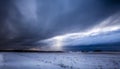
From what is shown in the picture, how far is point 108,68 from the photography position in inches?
770

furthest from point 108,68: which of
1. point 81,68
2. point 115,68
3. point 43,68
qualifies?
point 43,68

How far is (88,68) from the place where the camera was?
65.6 ft

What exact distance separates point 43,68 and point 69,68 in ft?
7.39

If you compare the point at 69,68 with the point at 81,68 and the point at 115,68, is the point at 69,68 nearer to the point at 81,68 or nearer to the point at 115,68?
the point at 81,68

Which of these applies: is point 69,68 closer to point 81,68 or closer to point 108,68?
point 81,68

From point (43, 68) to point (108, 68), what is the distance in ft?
18.3

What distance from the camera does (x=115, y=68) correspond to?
63.3ft

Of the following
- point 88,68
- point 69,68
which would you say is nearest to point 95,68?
point 88,68

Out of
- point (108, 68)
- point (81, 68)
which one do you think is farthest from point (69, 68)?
point (108, 68)

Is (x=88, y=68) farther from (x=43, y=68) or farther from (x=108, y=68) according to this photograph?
(x=43, y=68)

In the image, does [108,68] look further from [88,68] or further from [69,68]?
[69,68]

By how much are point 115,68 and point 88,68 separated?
2321mm

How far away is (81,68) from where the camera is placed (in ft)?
65.2

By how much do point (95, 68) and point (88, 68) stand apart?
0.64 meters
